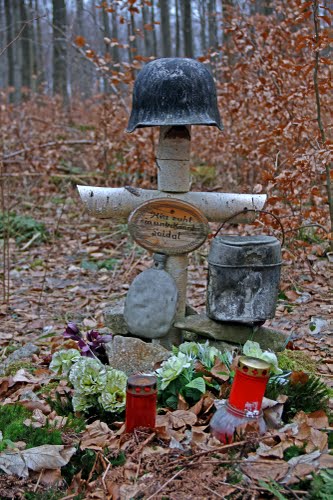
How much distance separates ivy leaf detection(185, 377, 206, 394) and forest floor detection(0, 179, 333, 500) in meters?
0.15

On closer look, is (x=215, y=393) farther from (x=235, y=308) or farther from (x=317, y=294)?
(x=317, y=294)

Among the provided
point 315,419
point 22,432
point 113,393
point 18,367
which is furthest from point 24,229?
point 315,419

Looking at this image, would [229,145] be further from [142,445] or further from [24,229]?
[142,445]

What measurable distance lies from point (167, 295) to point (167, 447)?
117cm

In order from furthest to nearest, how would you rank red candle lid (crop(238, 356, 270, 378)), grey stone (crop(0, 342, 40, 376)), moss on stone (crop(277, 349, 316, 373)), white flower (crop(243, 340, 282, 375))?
grey stone (crop(0, 342, 40, 376)) → moss on stone (crop(277, 349, 316, 373)) → white flower (crop(243, 340, 282, 375)) → red candle lid (crop(238, 356, 270, 378))

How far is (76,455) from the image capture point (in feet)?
8.20

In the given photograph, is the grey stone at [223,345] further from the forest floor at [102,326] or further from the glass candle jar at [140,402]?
the glass candle jar at [140,402]

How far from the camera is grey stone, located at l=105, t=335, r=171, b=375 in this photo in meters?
3.29

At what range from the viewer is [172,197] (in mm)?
3604

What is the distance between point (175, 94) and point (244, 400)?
6.21ft

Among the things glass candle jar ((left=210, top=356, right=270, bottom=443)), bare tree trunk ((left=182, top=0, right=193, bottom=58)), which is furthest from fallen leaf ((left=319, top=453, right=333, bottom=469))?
bare tree trunk ((left=182, top=0, right=193, bottom=58))

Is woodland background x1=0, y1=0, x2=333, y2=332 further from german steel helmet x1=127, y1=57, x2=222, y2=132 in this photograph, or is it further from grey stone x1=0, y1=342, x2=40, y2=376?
german steel helmet x1=127, y1=57, x2=222, y2=132

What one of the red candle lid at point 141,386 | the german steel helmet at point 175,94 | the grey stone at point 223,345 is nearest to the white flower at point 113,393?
the red candle lid at point 141,386

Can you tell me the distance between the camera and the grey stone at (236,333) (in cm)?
352
